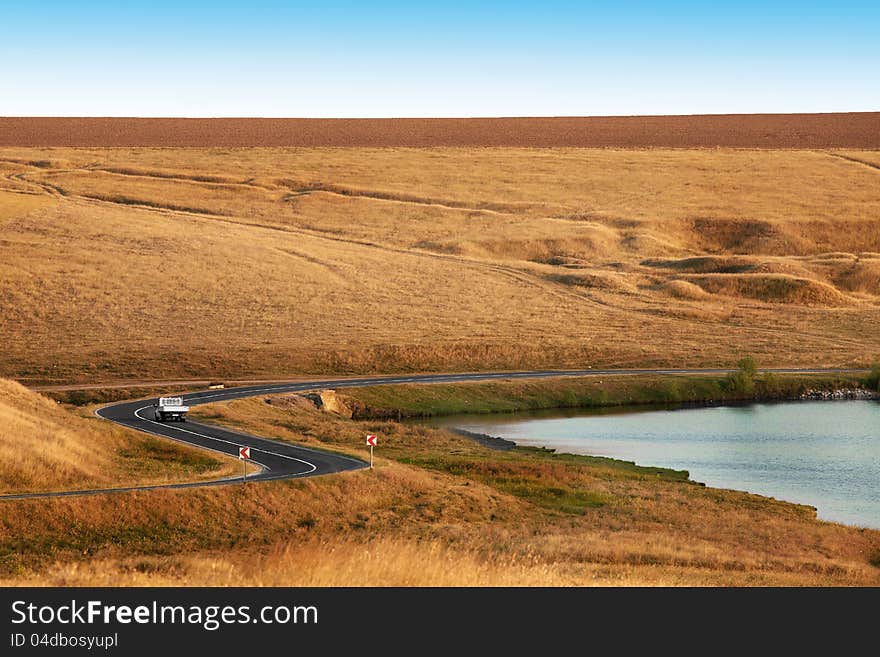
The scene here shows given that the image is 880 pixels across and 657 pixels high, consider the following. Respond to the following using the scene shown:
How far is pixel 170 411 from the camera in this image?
57.0 metres

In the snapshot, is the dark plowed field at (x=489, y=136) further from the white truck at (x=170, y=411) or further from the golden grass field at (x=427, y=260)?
the white truck at (x=170, y=411)

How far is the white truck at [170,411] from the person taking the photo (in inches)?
2238

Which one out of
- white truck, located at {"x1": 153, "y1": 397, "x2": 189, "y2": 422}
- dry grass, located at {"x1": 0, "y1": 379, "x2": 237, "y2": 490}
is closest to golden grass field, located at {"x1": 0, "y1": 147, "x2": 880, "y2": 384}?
white truck, located at {"x1": 153, "y1": 397, "x2": 189, "y2": 422}

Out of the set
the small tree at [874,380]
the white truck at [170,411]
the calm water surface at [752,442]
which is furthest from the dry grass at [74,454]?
the small tree at [874,380]

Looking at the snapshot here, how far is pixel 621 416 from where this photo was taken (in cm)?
7062


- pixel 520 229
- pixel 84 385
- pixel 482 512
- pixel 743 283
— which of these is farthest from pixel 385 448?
pixel 520 229

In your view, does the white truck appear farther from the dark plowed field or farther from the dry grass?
the dark plowed field

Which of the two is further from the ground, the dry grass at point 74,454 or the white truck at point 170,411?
the dry grass at point 74,454

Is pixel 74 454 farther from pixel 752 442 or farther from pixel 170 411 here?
pixel 752 442

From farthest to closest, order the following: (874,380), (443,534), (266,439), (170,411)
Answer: (874,380)
(170,411)
(266,439)
(443,534)

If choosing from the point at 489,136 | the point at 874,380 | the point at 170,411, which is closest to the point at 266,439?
the point at 170,411

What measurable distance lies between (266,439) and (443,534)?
19.4 metres

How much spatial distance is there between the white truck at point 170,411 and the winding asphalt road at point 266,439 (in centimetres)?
56
